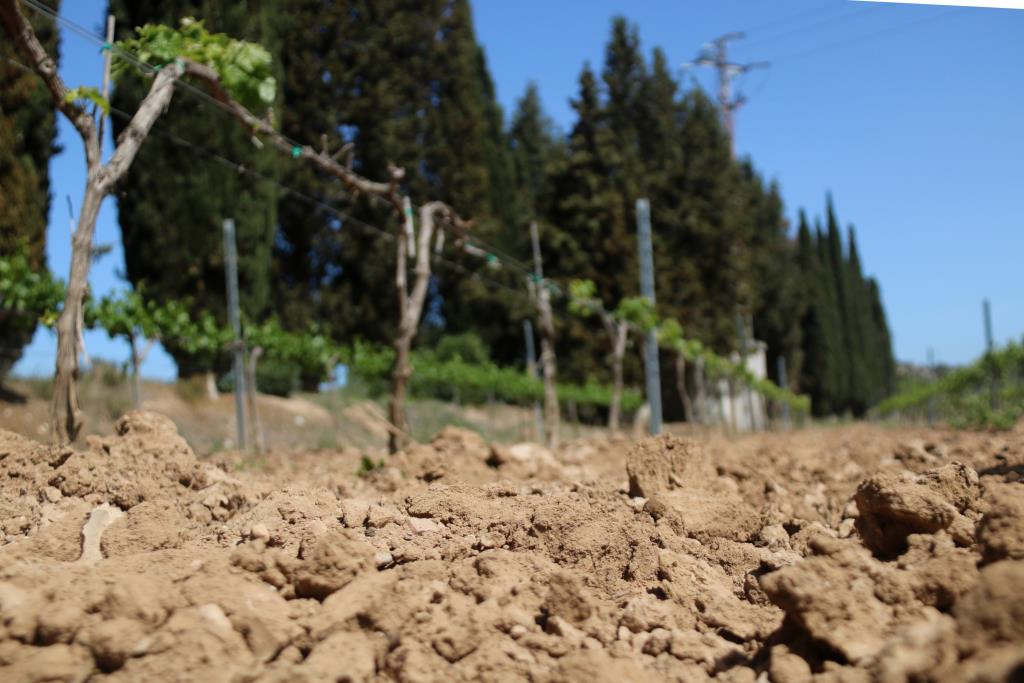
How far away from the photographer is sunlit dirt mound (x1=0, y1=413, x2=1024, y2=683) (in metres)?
2.33

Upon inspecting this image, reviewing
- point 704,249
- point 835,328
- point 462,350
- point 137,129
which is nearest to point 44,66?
point 137,129

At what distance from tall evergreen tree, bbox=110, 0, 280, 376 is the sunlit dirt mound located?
14644 millimetres

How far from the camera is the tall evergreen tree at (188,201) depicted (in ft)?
59.5

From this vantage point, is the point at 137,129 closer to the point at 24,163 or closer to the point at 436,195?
the point at 24,163

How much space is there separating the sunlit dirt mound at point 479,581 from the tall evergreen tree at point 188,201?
1464 cm

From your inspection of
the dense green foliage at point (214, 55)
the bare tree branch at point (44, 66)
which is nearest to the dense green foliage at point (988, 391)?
the dense green foliage at point (214, 55)

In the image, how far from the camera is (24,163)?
568 inches

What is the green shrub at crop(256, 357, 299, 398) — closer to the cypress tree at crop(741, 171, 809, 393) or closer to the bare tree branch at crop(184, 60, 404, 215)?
the bare tree branch at crop(184, 60, 404, 215)

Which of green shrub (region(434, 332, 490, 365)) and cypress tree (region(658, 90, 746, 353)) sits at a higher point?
cypress tree (region(658, 90, 746, 353))

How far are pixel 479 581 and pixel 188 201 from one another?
56.1ft

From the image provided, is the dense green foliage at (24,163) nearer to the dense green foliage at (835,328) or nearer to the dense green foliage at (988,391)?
the dense green foliage at (988,391)

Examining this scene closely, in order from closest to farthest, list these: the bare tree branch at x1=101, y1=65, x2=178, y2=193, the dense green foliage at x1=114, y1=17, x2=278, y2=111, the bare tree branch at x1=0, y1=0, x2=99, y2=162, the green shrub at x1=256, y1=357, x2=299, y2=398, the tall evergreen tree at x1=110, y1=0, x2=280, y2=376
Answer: the bare tree branch at x1=0, y1=0, x2=99, y2=162
the bare tree branch at x1=101, y1=65, x2=178, y2=193
the dense green foliage at x1=114, y1=17, x2=278, y2=111
the tall evergreen tree at x1=110, y1=0, x2=280, y2=376
the green shrub at x1=256, y1=357, x2=299, y2=398

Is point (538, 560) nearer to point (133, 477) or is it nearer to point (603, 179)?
point (133, 477)

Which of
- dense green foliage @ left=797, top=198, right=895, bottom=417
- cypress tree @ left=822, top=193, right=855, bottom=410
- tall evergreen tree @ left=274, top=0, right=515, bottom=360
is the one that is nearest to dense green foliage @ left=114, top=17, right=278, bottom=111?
tall evergreen tree @ left=274, top=0, right=515, bottom=360
